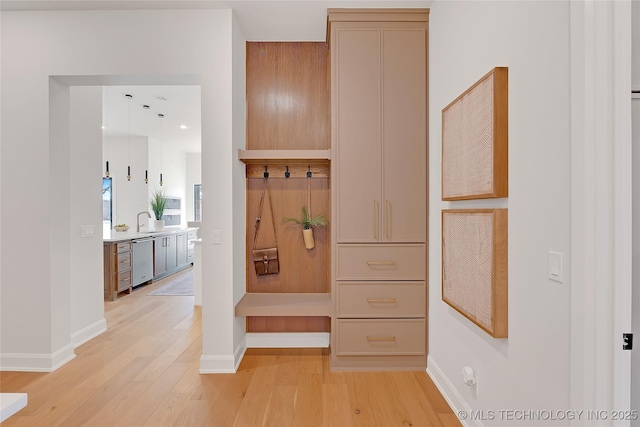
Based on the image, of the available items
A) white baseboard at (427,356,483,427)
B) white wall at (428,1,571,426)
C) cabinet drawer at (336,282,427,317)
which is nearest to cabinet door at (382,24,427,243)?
cabinet drawer at (336,282,427,317)

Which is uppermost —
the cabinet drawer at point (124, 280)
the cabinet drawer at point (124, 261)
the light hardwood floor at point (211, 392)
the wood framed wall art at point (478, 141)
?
the wood framed wall art at point (478, 141)

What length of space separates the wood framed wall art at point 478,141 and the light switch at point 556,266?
0.39m

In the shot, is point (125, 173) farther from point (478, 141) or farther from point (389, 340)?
point (478, 141)

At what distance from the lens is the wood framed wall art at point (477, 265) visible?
1.58 metres

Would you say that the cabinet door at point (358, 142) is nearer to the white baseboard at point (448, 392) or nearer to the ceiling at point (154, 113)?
the white baseboard at point (448, 392)

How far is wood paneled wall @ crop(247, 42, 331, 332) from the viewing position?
3.17m

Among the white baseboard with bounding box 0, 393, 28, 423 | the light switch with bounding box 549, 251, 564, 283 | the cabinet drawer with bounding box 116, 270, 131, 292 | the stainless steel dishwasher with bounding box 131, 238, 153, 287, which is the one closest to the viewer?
the white baseboard with bounding box 0, 393, 28, 423

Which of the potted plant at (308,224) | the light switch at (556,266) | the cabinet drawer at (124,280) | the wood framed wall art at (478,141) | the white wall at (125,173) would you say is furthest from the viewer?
the white wall at (125,173)

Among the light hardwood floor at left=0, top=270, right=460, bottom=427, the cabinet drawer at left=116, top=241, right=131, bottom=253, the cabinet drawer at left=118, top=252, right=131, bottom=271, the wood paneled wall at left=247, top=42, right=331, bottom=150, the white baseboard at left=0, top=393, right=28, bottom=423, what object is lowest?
the light hardwood floor at left=0, top=270, right=460, bottom=427

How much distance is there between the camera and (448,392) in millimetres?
2227

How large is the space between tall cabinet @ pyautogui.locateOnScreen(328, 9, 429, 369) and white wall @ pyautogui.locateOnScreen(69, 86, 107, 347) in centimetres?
246

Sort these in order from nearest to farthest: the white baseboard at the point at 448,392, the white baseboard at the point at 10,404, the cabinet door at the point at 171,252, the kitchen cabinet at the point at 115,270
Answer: the white baseboard at the point at 10,404
the white baseboard at the point at 448,392
the kitchen cabinet at the point at 115,270
the cabinet door at the point at 171,252

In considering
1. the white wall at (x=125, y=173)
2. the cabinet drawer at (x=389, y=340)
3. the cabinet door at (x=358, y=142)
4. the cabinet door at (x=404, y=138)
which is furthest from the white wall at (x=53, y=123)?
the white wall at (x=125, y=173)

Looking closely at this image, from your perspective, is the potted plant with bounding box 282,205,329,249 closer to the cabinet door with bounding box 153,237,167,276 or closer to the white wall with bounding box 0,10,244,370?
the white wall with bounding box 0,10,244,370
